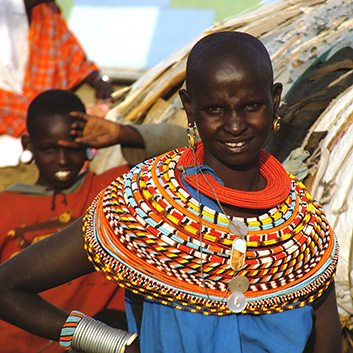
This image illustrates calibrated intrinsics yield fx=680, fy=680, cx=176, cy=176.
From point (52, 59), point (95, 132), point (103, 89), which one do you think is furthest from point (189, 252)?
point (52, 59)

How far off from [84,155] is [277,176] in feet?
5.23

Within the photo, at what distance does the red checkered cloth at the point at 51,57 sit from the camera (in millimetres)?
6051

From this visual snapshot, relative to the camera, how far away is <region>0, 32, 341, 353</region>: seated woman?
1.66 metres

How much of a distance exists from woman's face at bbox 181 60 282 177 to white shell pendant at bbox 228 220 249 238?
0.54 feet

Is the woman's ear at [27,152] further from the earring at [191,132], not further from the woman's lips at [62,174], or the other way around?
the earring at [191,132]

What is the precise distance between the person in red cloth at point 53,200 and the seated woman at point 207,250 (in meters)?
1.16

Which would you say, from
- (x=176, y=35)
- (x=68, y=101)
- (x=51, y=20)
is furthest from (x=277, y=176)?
(x=176, y=35)

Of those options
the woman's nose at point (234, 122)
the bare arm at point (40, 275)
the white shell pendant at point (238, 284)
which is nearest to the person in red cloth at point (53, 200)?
the bare arm at point (40, 275)

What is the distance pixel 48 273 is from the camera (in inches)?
70.4

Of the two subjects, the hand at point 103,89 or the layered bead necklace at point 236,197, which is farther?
the hand at point 103,89

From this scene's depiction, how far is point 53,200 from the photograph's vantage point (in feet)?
10.6

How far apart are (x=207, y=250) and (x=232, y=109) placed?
348 millimetres

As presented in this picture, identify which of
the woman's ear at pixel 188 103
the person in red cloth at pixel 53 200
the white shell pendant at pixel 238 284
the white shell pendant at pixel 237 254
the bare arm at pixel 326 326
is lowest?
the person in red cloth at pixel 53 200

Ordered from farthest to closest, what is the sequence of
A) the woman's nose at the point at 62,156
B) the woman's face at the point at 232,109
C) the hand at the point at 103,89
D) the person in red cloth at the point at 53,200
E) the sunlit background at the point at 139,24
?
the sunlit background at the point at 139,24
the hand at the point at 103,89
the woman's nose at the point at 62,156
the person in red cloth at the point at 53,200
the woman's face at the point at 232,109
